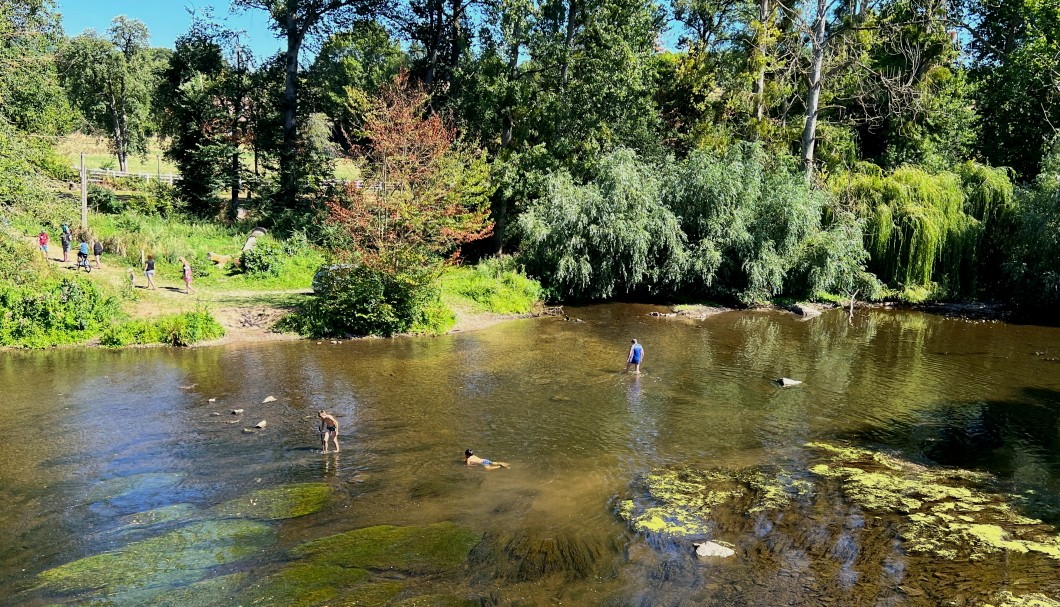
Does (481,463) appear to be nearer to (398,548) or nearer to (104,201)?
(398,548)

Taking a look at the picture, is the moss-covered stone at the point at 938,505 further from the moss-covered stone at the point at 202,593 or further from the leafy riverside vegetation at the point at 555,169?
the leafy riverside vegetation at the point at 555,169

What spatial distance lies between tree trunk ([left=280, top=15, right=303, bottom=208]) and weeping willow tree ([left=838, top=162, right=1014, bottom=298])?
3014cm

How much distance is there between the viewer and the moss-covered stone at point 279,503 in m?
12.6

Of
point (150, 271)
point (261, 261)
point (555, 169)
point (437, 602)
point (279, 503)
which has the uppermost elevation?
point (555, 169)

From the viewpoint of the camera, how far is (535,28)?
3697cm

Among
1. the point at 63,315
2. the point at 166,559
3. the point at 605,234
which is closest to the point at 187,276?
the point at 63,315

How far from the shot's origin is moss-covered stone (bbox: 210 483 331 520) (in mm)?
12562

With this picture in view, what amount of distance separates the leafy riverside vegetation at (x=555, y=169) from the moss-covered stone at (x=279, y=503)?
529 inches

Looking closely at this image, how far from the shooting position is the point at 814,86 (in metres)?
36.5

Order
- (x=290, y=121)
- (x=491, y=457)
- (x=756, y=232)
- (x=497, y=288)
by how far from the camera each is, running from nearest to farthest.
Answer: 1. (x=491, y=457)
2. (x=497, y=288)
3. (x=756, y=232)
4. (x=290, y=121)

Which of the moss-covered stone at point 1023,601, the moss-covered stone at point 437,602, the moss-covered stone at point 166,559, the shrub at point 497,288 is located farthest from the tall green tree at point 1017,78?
the moss-covered stone at point 166,559

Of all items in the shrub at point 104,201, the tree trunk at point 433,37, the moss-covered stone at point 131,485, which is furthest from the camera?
the tree trunk at point 433,37

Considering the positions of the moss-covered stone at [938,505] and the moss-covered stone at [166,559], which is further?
the moss-covered stone at [938,505]

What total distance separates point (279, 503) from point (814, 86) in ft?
112
